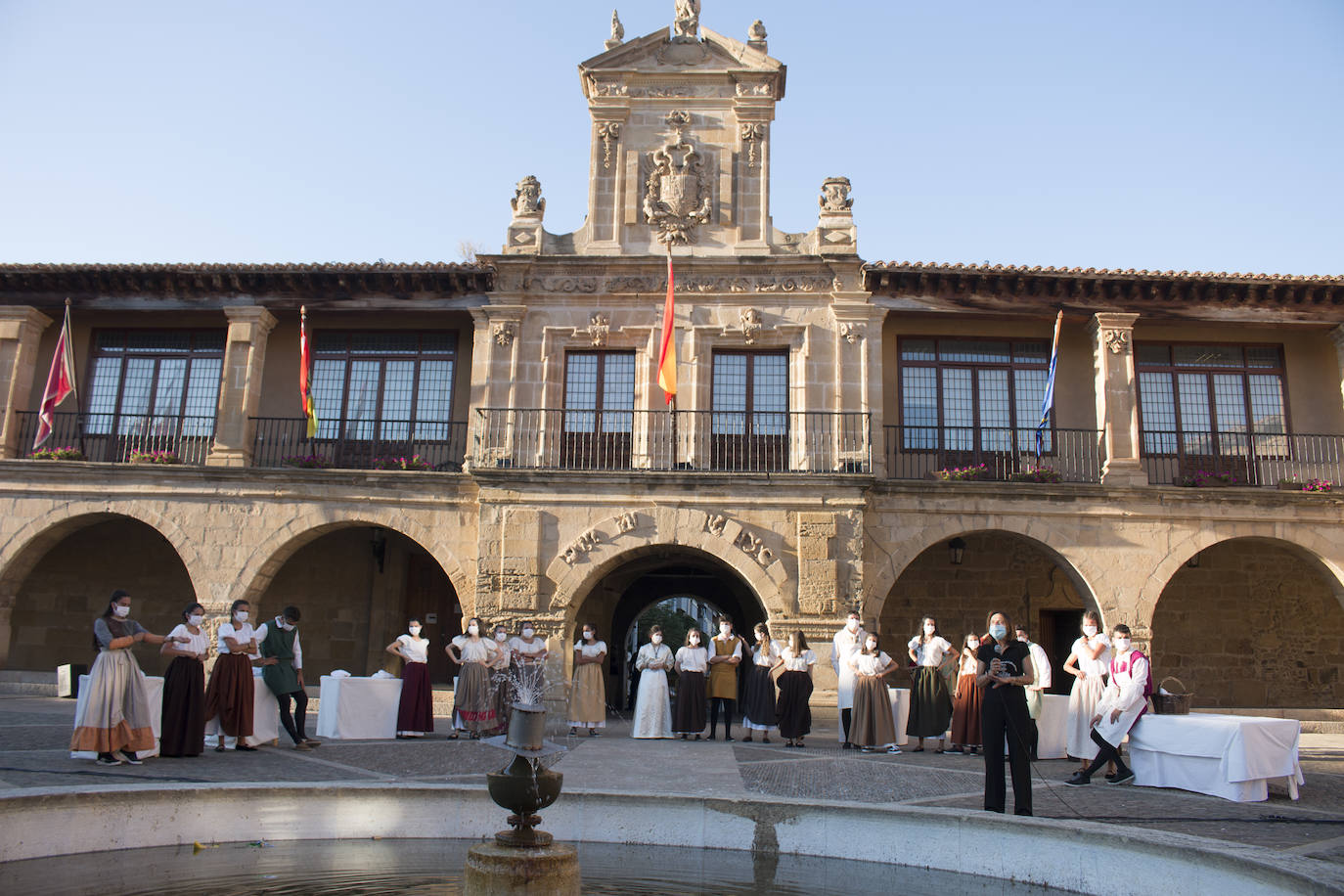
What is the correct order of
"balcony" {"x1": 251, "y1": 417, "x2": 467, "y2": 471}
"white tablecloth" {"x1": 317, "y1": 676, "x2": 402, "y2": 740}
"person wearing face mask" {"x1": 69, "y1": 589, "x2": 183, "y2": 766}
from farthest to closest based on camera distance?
"balcony" {"x1": 251, "y1": 417, "x2": 467, "y2": 471} < "white tablecloth" {"x1": 317, "y1": 676, "x2": 402, "y2": 740} < "person wearing face mask" {"x1": 69, "y1": 589, "x2": 183, "y2": 766}

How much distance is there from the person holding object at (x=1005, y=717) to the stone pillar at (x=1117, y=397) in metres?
9.04

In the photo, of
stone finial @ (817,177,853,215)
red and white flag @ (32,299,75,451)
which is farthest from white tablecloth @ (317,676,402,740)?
stone finial @ (817,177,853,215)

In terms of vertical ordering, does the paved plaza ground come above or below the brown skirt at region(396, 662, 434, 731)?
below

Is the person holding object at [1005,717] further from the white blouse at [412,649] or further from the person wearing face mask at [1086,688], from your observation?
the white blouse at [412,649]

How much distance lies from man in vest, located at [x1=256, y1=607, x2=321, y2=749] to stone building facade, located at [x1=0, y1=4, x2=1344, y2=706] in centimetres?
419

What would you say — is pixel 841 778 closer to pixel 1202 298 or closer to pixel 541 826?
pixel 541 826

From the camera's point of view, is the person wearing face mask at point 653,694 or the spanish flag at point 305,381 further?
the spanish flag at point 305,381

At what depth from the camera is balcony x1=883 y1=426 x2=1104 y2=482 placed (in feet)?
51.5

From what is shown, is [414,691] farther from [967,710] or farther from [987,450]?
[987,450]

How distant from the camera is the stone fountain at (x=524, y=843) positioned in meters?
4.75

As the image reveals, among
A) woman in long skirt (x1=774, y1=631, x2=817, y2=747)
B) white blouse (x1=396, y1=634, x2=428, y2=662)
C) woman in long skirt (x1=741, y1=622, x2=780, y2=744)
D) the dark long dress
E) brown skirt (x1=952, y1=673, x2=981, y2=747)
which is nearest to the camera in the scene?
the dark long dress

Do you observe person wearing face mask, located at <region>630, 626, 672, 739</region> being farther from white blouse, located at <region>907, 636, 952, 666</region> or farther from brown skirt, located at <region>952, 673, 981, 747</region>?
brown skirt, located at <region>952, 673, 981, 747</region>

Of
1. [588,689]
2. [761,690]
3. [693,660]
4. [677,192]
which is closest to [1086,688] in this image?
[761,690]

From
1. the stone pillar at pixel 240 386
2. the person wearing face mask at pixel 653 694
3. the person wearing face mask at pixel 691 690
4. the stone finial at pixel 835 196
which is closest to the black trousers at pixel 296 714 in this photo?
the person wearing face mask at pixel 653 694
